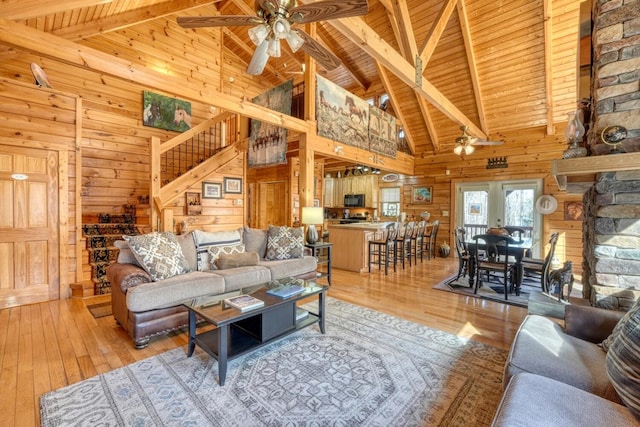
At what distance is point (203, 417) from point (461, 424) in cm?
156

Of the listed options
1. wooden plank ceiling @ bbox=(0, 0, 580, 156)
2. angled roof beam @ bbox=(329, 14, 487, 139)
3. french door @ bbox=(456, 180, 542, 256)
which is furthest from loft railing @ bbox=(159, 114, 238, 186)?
french door @ bbox=(456, 180, 542, 256)

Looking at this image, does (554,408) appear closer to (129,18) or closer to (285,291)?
(285,291)

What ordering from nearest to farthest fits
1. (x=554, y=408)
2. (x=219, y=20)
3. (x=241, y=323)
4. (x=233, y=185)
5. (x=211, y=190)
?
(x=554, y=408)
(x=219, y=20)
(x=241, y=323)
(x=211, y=190)
(x=233, y=185)

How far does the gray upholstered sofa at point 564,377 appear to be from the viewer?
113 cm

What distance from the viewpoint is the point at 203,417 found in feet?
5.64

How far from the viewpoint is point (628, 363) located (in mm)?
1251

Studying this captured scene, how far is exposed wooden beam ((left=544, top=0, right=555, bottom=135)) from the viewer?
16.3ft

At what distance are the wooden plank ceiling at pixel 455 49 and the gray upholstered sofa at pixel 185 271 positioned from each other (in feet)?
9.80

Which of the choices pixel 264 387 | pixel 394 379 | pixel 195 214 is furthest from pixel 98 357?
pixel 195 214

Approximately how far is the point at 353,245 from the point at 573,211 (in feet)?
16.7

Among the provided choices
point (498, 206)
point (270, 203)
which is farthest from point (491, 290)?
point (270, 203)

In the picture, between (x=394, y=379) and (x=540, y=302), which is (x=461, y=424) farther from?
(x=540, y=302)

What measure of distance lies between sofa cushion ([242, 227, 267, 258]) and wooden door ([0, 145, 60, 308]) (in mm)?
2588

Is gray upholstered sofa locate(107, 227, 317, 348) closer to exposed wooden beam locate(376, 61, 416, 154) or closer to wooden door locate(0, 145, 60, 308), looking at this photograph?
wooden door locate(0, 145, 60, 308)
